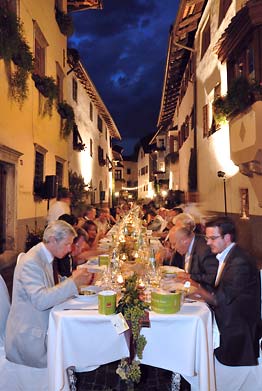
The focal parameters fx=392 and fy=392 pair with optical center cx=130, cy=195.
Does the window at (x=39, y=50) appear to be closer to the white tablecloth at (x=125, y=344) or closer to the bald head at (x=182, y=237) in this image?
the bald head at (x=182, y=237)

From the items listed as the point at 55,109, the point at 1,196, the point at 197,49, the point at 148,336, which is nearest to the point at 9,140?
the point at 1,196

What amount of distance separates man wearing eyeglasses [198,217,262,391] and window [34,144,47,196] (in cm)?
802

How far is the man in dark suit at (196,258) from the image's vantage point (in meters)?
3.86

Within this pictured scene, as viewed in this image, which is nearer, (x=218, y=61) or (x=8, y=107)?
(x=8, y=107)

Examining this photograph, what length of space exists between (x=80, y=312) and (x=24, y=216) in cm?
694

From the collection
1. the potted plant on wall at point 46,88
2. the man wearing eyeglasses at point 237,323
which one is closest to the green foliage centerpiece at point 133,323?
the man wearing eyeglasses at point 237,323

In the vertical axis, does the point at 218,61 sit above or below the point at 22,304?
above

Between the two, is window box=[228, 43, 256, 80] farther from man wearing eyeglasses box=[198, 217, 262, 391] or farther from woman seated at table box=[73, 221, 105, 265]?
man wearing eyeglasses box=[198, 217, 262, 391]

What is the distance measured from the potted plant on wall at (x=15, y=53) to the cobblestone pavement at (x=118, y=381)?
5846mm

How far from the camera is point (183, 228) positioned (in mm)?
4488

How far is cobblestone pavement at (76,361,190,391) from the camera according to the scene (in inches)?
140

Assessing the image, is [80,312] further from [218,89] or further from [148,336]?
[218,89]

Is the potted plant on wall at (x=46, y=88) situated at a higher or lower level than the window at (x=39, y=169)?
higher

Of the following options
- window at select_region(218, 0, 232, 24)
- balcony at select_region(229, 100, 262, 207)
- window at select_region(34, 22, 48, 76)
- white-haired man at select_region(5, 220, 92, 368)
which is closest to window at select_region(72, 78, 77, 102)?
window at select_region(34, 22, 48, 76)
